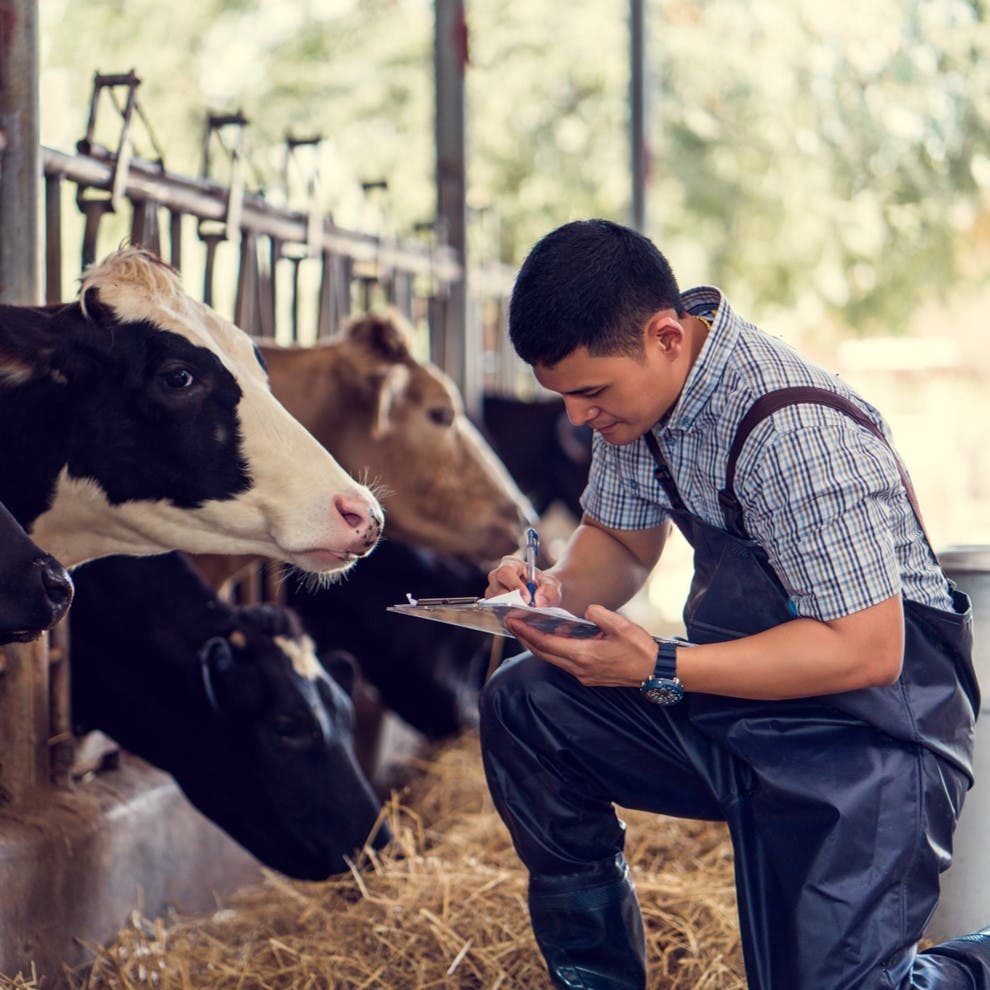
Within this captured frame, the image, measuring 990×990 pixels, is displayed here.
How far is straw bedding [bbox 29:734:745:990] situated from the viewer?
9.50ft

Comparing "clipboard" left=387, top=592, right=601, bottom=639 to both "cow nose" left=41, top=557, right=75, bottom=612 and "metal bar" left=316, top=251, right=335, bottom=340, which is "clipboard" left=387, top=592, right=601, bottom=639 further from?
"metal bar" left=316, top=251, right=335, bottom=340

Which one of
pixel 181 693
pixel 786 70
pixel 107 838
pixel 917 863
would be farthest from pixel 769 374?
pixel 786 70

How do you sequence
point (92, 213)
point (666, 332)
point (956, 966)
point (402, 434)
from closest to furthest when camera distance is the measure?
point (666, 332) < point (956, 966) < point (92, 213) < point (402, 434)

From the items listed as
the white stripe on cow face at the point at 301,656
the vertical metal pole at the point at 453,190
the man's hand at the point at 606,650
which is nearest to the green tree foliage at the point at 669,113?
the vertical metal pole at the point at 453,190

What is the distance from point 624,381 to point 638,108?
22.5 ft

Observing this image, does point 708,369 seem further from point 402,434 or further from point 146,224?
point 402,434

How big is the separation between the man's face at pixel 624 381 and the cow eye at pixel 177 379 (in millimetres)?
755

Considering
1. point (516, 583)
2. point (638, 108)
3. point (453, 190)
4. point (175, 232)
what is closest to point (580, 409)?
point (516, 583)

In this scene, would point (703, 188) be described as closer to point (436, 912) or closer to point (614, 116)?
point (614, 116)

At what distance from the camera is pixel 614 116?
1328 centimetres

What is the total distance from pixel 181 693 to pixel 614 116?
10.8 m

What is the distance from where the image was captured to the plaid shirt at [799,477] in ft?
7.22

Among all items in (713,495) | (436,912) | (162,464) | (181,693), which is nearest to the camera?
(713,495)

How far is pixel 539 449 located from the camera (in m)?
6.94
